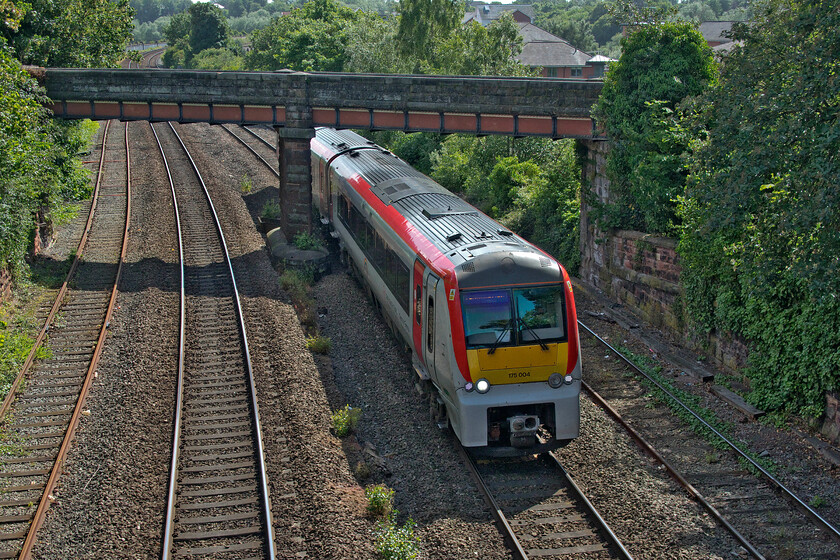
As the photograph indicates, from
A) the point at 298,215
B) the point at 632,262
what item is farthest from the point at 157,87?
the point at 632,262

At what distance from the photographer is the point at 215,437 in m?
12.4

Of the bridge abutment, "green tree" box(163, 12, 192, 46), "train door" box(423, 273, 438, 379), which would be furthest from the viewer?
"green tree" box(163, 12, 192, 46)

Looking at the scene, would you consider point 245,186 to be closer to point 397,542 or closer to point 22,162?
point 22,162

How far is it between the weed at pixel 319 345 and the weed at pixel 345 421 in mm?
3230

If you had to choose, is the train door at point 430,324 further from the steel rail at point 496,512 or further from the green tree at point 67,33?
the green tree at point 67,33

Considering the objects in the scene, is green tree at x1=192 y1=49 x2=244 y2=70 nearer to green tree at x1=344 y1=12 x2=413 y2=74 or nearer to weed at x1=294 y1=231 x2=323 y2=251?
green tree at x1=344 y1=12 x2=413 y2=74

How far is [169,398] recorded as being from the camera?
44.9ft

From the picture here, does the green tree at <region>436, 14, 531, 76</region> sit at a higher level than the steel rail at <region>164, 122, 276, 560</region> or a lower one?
higher

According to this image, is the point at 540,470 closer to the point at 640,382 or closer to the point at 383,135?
the point at 640,382

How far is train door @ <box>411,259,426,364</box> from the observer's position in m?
12.7

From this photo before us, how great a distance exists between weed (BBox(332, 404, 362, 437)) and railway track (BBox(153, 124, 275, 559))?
128 cm

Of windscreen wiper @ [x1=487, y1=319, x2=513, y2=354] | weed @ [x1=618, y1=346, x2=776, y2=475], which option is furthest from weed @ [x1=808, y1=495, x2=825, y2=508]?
windscreen wiper @ [x1=487, y1=319, x2=513, y2=354]

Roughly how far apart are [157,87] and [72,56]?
8125mm

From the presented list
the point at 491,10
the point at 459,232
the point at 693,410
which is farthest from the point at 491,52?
the point at 491,10
